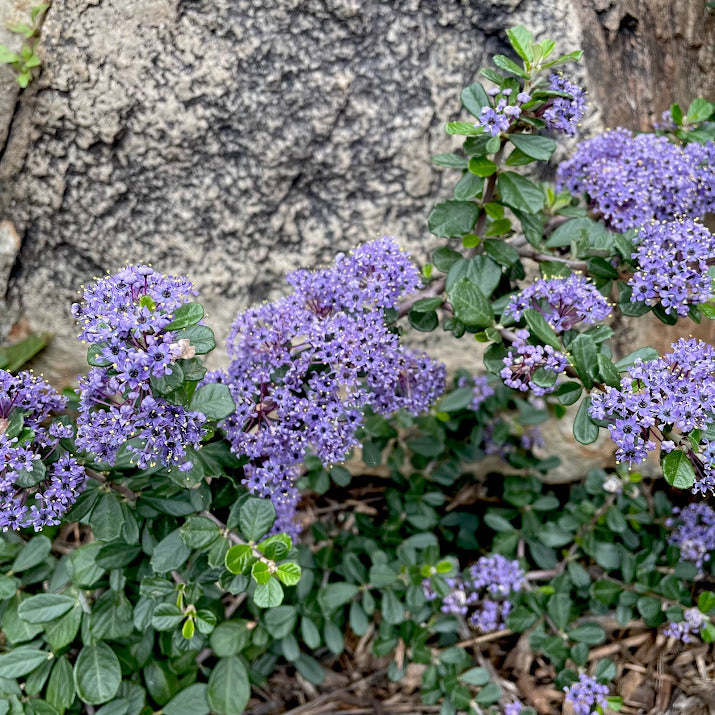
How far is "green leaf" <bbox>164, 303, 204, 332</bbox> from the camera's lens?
191 centimetres

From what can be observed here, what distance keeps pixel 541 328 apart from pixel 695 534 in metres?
1.64

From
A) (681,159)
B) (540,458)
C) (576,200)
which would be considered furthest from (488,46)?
(540,458)

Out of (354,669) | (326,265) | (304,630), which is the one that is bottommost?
(354,669)

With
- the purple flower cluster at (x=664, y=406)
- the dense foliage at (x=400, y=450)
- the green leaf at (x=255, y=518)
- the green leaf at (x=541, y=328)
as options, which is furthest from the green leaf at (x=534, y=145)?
the green leaf at (x=255, y=518)

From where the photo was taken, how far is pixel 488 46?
121 inches

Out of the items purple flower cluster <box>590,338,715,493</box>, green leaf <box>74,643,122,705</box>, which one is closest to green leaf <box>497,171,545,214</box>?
purple flower cluster <box>590,338,715,493</box>

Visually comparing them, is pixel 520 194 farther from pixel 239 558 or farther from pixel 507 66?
pixel 239 558

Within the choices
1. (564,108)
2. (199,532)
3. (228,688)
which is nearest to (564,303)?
(564,108)

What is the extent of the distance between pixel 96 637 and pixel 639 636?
98.0 inches

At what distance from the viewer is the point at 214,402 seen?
2.04 meters

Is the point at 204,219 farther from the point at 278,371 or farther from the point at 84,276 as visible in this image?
the point at 278,371

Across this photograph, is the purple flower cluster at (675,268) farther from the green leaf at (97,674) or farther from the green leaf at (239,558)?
the green leaf at (97,674)

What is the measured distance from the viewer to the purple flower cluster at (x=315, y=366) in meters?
2.18

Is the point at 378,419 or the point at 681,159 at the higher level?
the point at 681,159
